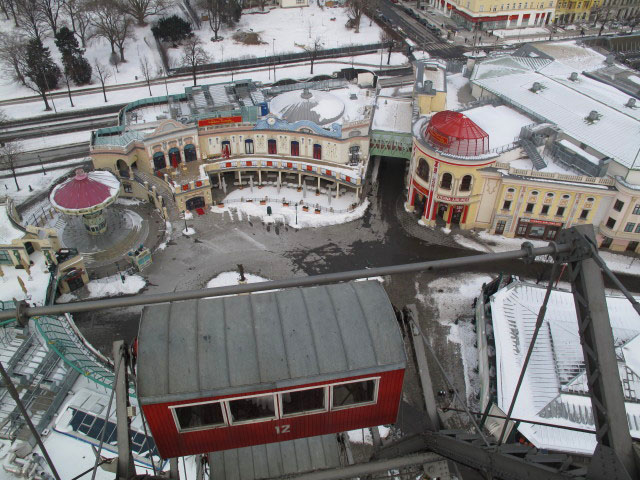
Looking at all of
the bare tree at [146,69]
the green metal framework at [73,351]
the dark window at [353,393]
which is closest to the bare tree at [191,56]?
the bare tree at [146,69]

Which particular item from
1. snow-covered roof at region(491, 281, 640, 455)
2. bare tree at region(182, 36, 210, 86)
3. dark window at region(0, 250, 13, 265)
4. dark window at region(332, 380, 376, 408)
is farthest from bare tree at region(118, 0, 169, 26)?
dark window at region(332, 380, 376, 408)

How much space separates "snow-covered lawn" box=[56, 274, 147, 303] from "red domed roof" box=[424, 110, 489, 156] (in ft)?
97.7

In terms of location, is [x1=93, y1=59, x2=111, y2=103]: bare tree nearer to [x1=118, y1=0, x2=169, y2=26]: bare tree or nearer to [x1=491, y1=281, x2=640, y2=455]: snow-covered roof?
[x1=118, y1=0, x2=169, y2=26]: bare tree

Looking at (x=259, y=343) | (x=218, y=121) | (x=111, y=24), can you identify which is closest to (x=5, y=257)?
(x=218, y=121)

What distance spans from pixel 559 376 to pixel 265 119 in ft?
122

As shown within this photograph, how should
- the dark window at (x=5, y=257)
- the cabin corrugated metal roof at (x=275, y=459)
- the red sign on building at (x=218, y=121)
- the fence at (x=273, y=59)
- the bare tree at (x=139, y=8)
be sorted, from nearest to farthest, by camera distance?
the cabin corrugated metal roof at (x=275, y=459) → the dark window at (x=5, y=257) → the red sign on building at (x=218, y=121) → the fence at (x=273, y=59) → the bare tree at (x=139, y=8)

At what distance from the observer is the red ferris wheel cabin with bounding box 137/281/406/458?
15109 mm

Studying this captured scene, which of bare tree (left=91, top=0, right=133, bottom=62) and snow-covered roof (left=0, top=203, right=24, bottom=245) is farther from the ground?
bare tree (left=91, top=0, right=133, bottom=62)

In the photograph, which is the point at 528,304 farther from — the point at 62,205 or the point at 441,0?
the point at 441,0

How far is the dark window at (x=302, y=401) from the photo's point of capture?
639 inches

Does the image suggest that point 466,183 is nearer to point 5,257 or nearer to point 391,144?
point 391,144

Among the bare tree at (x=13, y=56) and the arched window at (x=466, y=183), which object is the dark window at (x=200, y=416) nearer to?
the arched window at (x=466, y=183)

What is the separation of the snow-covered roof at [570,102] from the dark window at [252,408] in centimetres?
4253

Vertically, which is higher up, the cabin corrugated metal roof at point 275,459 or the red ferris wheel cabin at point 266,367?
the red ferris wheel cabin at point 266,367
